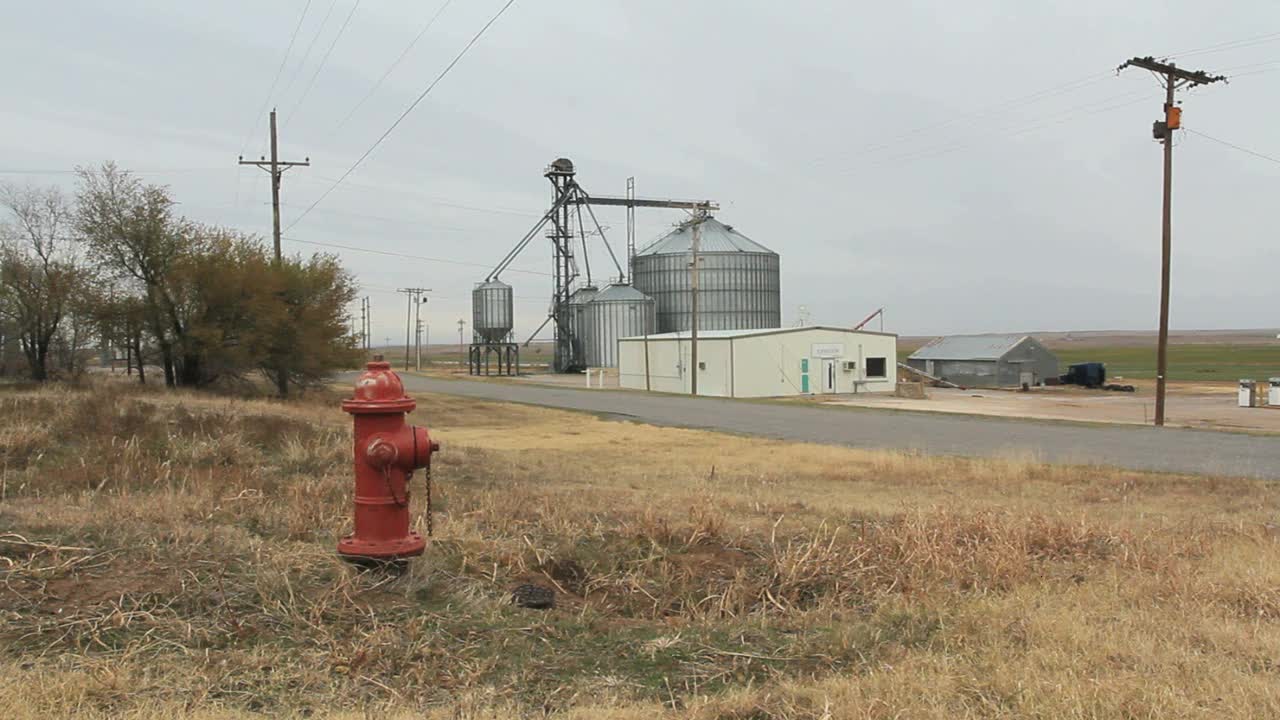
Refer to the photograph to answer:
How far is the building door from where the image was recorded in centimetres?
4853

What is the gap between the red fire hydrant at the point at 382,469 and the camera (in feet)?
15.9

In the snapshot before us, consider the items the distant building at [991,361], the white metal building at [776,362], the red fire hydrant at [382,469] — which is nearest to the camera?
the red fire hydrant at [382,469]

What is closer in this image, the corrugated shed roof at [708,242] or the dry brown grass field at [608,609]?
the dry brown grass field at [608,609]

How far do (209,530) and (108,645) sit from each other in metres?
1.80

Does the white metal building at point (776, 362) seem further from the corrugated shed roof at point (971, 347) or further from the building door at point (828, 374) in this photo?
the corrugated shed roof at point (971, 347)

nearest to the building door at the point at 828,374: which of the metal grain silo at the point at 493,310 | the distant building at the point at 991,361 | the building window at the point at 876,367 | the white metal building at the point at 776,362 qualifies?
the white metal building at the point at 776,362

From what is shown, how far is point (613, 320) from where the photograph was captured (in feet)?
229

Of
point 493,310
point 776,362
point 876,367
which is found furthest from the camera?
point 493,310

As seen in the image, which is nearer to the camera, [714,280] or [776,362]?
[776,362]

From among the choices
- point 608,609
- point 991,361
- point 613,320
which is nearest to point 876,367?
point 991,361

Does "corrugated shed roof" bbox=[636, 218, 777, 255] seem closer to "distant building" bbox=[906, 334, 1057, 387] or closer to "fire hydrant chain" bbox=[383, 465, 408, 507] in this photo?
"distant building" bbox=[906, 334, 1057, 387]

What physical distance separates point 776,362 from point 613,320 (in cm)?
2455

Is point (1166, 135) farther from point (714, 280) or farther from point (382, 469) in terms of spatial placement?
point (714, 280)

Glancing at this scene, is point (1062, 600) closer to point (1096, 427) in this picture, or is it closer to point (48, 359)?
point (1096, 427)
